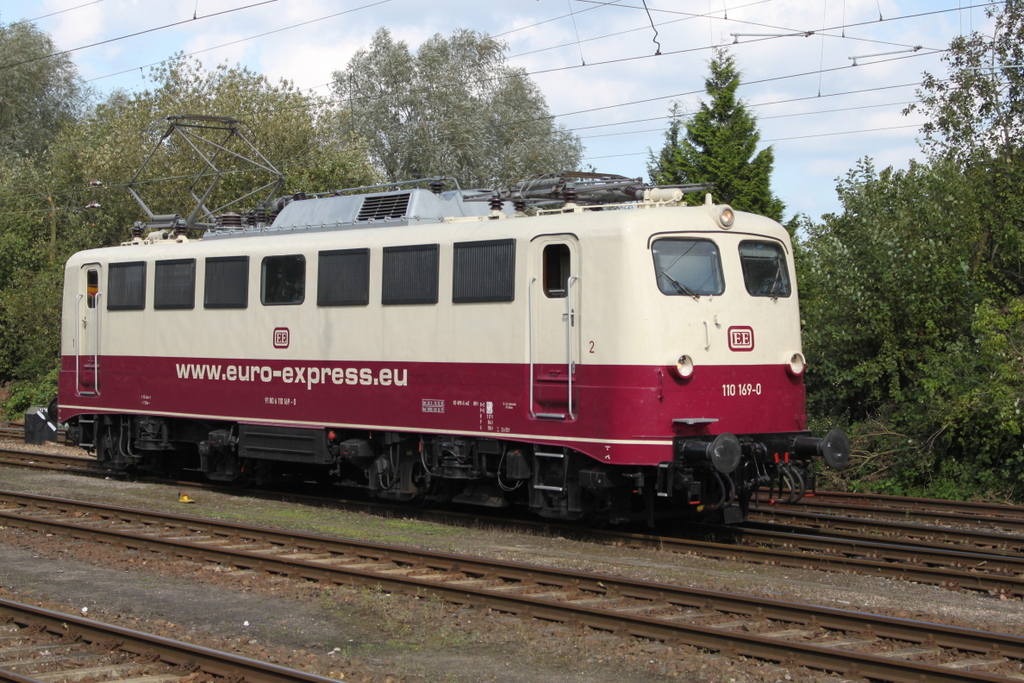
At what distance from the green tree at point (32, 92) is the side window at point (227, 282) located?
4257cm

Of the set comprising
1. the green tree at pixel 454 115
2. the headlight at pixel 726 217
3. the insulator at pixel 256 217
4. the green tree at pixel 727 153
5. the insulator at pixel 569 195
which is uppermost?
the green tree at pixel 454 115

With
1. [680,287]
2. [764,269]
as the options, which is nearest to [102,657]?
[680,287]

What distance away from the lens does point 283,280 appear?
14.4 m

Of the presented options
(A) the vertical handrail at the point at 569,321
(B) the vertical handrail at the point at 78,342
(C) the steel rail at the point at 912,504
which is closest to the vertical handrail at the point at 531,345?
(A) the vertical handrail at the point at 569,321

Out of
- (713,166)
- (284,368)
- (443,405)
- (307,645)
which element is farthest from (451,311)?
(713,166)

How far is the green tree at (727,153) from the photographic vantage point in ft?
89.9

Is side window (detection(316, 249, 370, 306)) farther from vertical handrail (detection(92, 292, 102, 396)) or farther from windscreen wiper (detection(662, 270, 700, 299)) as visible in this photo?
vertical handrail (detection(92, 292, 102, 396))

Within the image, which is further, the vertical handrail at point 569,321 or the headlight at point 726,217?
the headlight at point 726,217

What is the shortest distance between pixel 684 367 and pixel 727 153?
17.5 meters

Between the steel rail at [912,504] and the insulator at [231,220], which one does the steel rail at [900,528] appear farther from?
the insulator at [231,220]

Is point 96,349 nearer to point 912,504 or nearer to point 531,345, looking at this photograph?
point 531,345

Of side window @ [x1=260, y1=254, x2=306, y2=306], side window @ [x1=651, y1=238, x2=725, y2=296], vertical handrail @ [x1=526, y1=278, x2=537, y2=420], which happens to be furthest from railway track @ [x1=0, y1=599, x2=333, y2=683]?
side window @ [x1=260, y1=254, x2=306, y2=306]

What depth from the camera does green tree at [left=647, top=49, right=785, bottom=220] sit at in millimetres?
27391

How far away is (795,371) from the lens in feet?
39.8
